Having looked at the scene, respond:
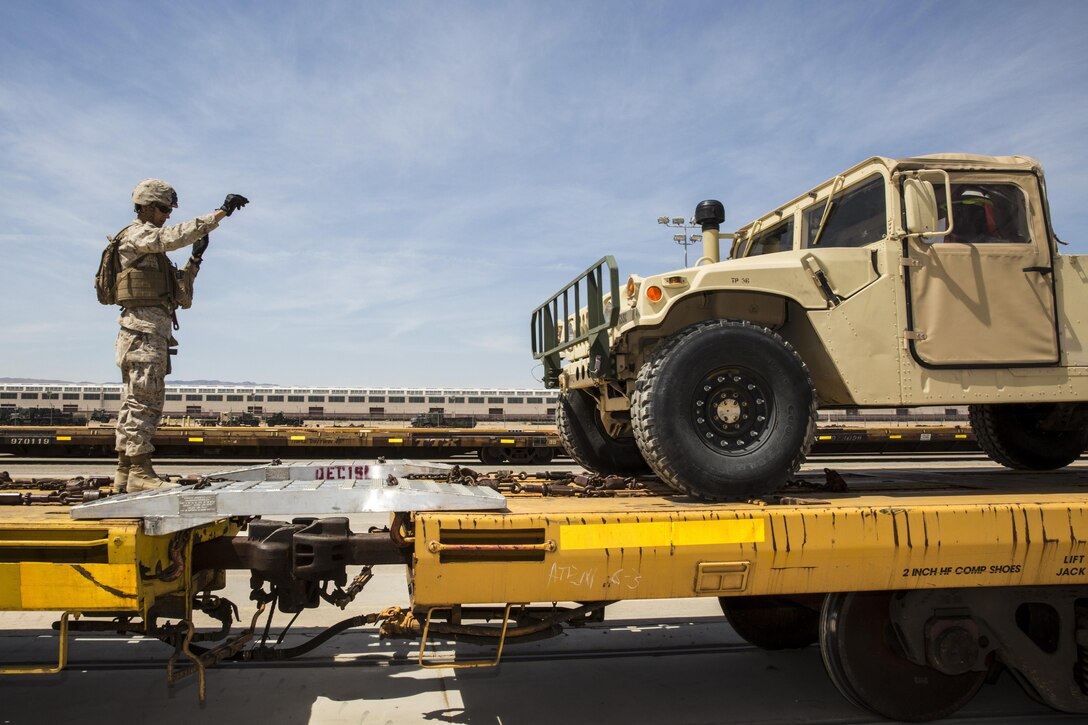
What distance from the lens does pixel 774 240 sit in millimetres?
5656

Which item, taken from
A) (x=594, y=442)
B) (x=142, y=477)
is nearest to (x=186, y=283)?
(x=142, y=477)

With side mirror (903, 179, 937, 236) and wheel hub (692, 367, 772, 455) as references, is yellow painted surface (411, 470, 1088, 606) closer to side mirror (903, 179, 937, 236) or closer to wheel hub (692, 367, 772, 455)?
wheel hub (692, 367, 772, 455)

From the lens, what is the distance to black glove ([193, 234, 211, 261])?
4441 millimetres

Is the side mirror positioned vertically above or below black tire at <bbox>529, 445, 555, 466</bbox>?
above

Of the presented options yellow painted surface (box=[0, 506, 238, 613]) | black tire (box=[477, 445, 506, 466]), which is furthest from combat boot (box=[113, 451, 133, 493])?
black tire (box=[477, 445, 506, 466])

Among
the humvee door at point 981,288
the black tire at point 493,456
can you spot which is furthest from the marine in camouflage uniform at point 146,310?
the black tire at point 493,456

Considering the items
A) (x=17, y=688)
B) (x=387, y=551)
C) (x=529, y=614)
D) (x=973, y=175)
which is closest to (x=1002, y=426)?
(x=973, y=175)

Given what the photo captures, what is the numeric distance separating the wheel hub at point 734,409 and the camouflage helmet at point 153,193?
328cm

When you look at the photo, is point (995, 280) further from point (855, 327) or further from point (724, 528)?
point (724, 528)

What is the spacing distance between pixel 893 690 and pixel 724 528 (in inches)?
55.4

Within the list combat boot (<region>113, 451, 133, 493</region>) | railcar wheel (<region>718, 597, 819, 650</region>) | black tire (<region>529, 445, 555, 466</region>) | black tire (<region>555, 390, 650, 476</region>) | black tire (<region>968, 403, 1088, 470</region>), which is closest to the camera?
combat boot (<region>113, 451, 133, 493</region>)

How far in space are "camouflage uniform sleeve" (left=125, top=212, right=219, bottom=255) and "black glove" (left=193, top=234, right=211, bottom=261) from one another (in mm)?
189

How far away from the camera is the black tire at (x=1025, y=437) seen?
223 inches

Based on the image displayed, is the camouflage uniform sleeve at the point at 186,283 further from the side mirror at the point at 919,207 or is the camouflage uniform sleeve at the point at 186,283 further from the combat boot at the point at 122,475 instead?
the side mirror at the point at 919,207
